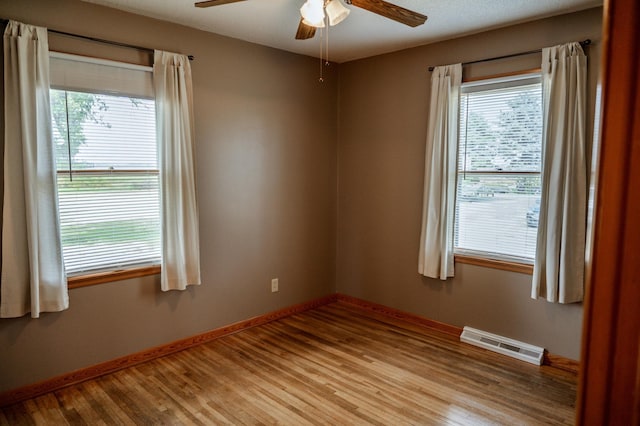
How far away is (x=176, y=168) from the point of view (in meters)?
3.24

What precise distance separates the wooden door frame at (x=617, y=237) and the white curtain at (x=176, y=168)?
311 centimetres

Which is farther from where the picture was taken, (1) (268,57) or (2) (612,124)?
(1) (268,57)

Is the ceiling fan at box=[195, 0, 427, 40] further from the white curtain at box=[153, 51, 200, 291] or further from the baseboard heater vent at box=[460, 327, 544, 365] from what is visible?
the baseboard heater vent at box=[460, 327, 544, 365]

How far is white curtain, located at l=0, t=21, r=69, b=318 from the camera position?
2557mm

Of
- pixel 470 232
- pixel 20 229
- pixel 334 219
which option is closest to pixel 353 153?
pixel 334 219

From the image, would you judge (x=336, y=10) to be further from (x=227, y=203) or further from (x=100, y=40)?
(x=227, y=203)

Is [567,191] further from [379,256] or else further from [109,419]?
[109,419]

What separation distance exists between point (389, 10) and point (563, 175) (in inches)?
69.7

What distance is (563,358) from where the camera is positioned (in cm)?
321

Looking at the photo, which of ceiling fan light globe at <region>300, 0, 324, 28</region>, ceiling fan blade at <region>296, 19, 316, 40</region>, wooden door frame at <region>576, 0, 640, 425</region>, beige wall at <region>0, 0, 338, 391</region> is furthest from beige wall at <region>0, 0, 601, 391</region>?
wooden door frame at <region>576, 0, 640, 425</region>

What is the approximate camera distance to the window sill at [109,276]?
2.92 metres

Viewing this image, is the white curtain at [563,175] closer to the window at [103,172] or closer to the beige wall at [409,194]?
the beige wall at [409,194]

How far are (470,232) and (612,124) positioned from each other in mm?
3407

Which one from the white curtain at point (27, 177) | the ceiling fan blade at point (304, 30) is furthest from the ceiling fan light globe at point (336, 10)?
the white curtain at point (27, 177)
